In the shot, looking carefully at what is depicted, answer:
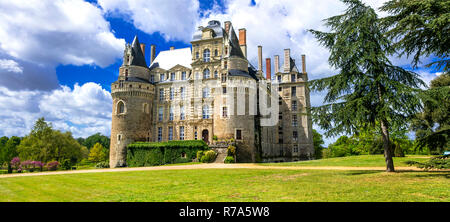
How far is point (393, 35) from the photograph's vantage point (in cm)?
1326

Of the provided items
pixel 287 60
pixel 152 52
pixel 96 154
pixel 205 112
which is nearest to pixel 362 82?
pixel 205 112

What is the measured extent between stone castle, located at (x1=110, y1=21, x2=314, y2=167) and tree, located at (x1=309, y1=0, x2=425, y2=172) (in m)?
19.5

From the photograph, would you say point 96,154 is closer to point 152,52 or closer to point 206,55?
point 152,52

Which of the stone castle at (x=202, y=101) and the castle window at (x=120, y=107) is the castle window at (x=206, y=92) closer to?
the stone castle at (x=202, y=101)

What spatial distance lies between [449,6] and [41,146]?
5088 centimetres

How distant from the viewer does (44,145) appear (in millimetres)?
43625

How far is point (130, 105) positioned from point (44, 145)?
17.2 m

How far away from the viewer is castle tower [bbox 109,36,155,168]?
→ 38.3m

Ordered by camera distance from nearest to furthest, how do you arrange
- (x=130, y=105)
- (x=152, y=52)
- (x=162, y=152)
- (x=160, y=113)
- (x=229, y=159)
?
(x=229, y=159) < (x=162, y=152) < (x=130, y=105) < (x=160, y=113) < (x=152, y=52)

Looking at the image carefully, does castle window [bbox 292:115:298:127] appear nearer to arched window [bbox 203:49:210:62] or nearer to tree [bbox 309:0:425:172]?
arched window [bbox 203:49:210:62]

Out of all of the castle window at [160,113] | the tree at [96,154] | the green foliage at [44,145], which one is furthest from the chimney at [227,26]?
the tree at [96,154]

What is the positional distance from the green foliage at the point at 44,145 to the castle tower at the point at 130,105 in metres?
13.1

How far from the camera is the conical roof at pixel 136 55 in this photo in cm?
4072
